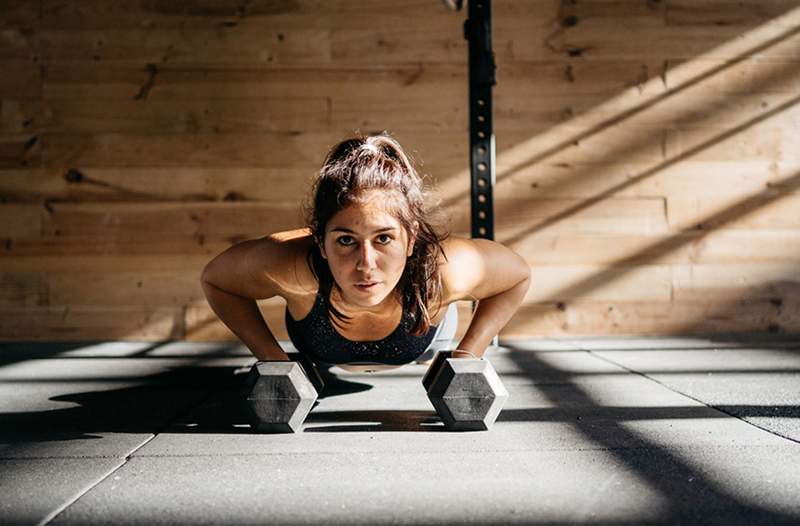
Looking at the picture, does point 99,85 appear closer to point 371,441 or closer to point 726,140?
point 371,441

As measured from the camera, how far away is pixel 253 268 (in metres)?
1.27

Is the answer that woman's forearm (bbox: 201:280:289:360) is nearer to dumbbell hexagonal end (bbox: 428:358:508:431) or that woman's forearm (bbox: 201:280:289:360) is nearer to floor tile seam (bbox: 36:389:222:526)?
floor tile seam (bbox: 36:389:222:526)

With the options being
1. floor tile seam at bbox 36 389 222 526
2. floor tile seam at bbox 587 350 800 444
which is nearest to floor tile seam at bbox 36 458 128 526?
floor tile seam at bbox 36 389 222 526

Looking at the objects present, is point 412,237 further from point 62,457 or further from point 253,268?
point 62,457

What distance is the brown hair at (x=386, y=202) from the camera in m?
1.10

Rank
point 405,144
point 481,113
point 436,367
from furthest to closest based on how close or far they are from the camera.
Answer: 1. point 405,144
2. point 481,113
3. point 436,367

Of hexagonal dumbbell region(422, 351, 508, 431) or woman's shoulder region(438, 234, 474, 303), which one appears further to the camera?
woman's shoulder region(438, 234, 474, 303)

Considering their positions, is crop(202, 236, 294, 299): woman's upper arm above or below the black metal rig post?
below

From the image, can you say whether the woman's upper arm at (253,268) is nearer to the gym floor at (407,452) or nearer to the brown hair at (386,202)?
the brown hair at (386,202)

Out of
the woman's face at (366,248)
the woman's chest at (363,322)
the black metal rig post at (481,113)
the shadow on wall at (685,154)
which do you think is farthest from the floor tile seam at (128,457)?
the shadow on wall at (685,154)

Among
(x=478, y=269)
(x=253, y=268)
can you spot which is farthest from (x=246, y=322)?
(x=478, y=269)

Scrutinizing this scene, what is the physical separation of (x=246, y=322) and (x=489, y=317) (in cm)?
47

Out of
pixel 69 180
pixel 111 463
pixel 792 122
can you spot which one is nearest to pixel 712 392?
pixel 111 463

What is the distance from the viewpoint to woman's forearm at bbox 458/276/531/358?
1.29 meters
